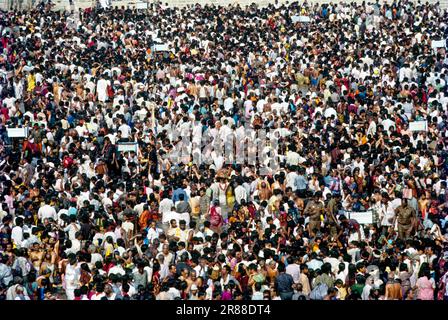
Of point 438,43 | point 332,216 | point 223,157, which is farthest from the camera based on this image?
point 438,43

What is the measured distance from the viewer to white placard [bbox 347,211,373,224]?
15297 millimetres

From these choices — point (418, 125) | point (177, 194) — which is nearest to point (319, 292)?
point (177, 194)

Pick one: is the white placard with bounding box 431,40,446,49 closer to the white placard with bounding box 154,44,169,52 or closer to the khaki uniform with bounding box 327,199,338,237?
the white placard with bounding box 154,44,169,52

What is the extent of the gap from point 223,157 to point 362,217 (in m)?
4.55

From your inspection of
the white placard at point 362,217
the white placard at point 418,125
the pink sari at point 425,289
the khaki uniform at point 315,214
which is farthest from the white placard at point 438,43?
the pink sari at point 425,289

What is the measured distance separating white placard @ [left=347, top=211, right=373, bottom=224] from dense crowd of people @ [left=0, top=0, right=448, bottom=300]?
0.13 feet

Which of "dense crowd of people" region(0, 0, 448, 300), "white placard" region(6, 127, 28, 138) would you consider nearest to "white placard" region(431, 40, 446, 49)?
"dense crowd of people" region(0, 0, 448, 300)

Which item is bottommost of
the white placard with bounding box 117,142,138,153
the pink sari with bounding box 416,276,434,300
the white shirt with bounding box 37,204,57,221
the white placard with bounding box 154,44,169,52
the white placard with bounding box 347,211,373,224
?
the pink sari with bounding box 416,276,434,300

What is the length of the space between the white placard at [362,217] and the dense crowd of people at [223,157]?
0.13ft

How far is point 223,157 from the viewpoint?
63.1 ft

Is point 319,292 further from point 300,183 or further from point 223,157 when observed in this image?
point 223,157

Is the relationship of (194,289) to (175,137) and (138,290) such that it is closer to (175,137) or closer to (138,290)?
(138,290)

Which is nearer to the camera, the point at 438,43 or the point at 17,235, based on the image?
the point at 17,235
